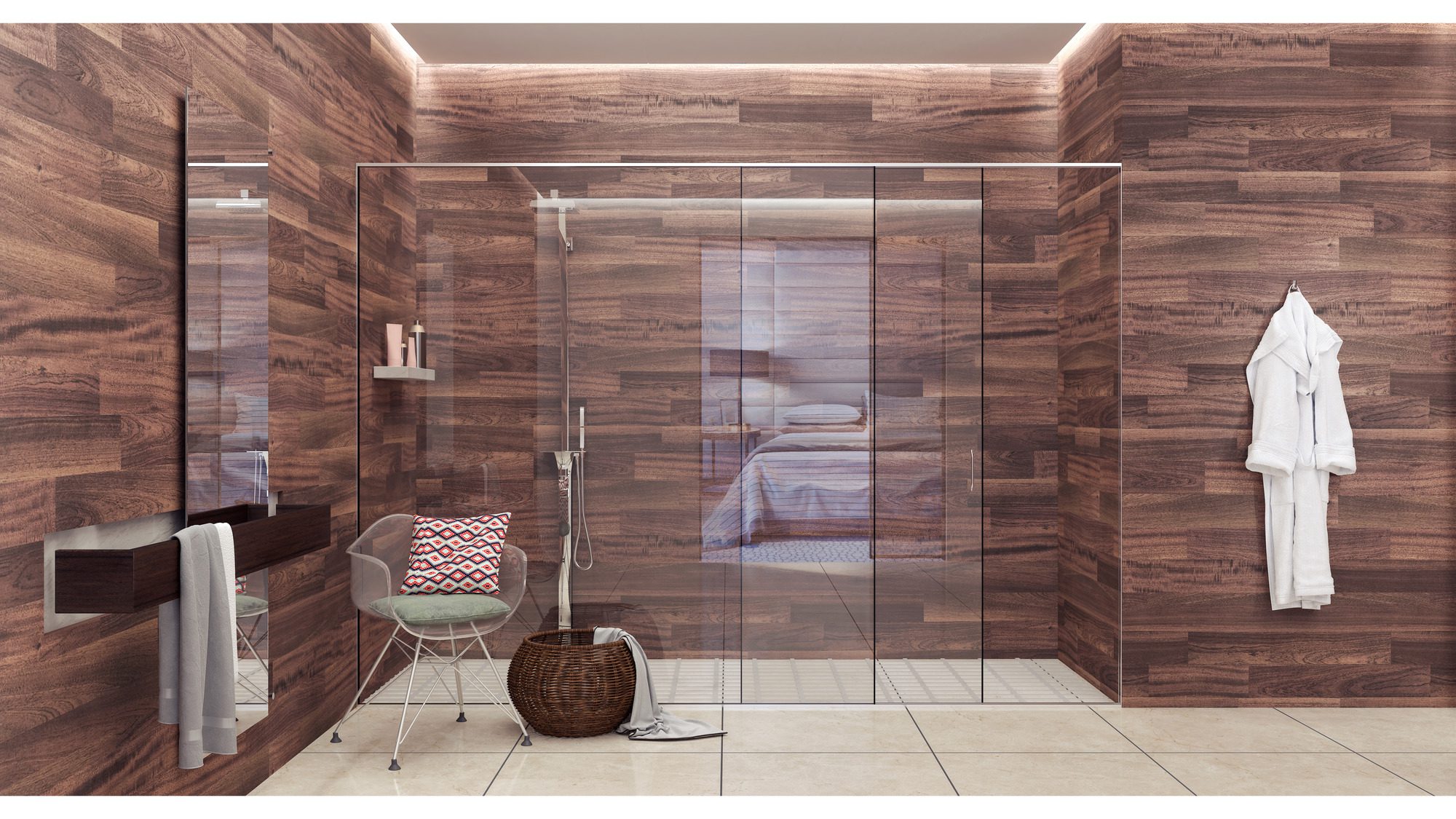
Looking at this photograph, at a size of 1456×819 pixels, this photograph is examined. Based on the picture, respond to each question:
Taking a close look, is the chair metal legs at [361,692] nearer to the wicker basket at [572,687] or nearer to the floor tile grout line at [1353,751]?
the wicker basket at [572,687]

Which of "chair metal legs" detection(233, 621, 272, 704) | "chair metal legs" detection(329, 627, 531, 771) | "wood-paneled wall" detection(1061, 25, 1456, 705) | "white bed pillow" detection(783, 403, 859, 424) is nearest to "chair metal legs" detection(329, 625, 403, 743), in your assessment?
"chair metal legs" detection(329, 627, 531, 771)

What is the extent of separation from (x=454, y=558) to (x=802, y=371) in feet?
5.17

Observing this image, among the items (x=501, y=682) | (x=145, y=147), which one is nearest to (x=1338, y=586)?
(x=501, y=682)

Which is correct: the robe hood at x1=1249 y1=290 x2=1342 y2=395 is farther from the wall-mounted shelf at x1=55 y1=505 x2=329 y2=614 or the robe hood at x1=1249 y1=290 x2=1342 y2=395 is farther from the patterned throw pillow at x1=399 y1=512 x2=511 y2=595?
the wall-mounted shelf at x1=55 y1=505 x2=329 y2=614

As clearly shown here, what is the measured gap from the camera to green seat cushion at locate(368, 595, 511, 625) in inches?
131

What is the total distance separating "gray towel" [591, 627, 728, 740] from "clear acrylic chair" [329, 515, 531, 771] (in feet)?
1.27

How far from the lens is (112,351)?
7.47 feet

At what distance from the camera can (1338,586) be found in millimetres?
3887

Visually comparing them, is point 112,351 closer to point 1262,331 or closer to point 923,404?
point 923,404

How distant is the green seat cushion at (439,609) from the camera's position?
131 inches

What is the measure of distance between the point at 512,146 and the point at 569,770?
2.91m

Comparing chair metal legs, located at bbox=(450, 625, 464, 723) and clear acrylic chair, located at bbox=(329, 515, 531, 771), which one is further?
chair metal legs, located at bbox=(450, 625, 464, 723)

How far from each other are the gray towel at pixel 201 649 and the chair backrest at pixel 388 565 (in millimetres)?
968
